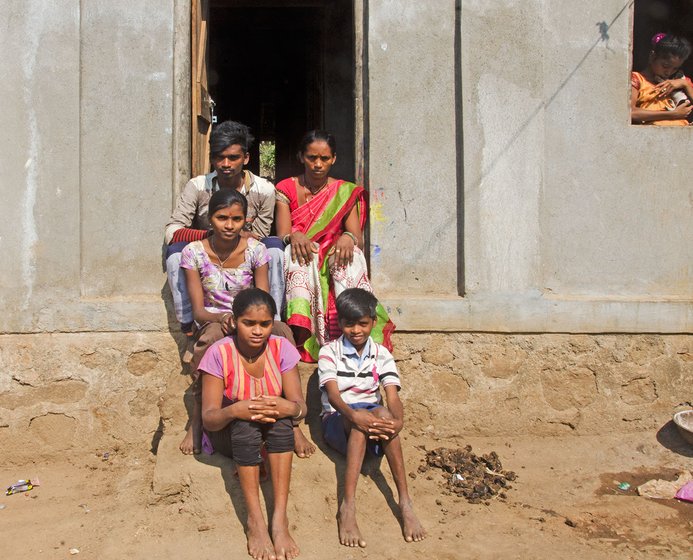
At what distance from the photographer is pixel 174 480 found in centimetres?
386

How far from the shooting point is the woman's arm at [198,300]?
4168 millimetres

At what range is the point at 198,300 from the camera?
4.24 metres

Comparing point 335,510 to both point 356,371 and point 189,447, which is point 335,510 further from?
point 189,447

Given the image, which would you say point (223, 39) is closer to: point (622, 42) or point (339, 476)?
point (622, 42)

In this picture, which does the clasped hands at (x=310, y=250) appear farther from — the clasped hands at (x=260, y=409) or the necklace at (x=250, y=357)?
the clasped hands at (x=260, y=409)

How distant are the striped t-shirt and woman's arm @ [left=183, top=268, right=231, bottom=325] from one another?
2.06 feet

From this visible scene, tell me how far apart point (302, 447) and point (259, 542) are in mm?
696

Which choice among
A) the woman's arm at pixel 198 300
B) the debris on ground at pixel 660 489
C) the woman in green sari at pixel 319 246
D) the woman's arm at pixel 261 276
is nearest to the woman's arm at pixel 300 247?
the woman in green sari at pixel 319 246

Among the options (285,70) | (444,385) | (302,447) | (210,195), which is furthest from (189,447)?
(285,70)

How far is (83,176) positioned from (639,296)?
144 inches

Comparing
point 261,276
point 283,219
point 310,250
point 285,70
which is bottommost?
point 261,276

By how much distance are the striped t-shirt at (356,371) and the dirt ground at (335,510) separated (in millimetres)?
382

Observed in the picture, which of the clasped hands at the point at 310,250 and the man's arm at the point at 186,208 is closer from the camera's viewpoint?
the clasped hands at the point at 310,250

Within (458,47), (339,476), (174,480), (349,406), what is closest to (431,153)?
(458,47)
